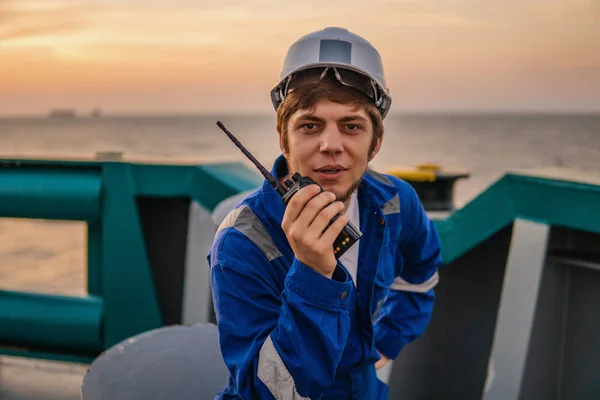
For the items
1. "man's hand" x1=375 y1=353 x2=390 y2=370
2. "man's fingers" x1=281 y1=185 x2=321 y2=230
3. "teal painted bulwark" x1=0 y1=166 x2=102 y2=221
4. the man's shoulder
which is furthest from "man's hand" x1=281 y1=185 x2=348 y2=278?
"teal painted bulwark" x1=0 y1=166 x2=102 y2=221

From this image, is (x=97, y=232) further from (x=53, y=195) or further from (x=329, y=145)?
(x=329, y=145)

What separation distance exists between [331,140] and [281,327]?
1.57 feet

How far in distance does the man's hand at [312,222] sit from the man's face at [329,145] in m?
0.22

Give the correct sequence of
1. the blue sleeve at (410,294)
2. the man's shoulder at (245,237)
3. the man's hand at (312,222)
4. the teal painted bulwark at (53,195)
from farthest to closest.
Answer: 1. the teal painted bulwark at (53,195)
2. the blue sleeve at (410,294)
3. the man's shoulder at (245,237)
4. the man's hand at (312,222)

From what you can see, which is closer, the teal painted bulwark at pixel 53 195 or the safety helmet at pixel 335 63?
the safety helmet at pixel 335 63

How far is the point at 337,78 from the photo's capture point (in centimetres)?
158

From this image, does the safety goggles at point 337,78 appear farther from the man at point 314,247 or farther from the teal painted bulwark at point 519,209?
the teal painted bulwark at point 519,209

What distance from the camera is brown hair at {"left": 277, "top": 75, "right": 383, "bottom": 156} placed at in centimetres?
158

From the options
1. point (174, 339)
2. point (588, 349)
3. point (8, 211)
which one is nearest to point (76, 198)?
A: point (8, 211)

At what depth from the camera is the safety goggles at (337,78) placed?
159 cm

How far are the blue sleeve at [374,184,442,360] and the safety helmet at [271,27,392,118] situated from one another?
56cm

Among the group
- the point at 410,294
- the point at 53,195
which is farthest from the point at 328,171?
the point at 53,195

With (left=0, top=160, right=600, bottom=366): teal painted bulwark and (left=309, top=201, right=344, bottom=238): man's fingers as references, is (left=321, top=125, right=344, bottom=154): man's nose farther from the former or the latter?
(left=0, top=160, right=600, bottom=366): teal painted bulwark

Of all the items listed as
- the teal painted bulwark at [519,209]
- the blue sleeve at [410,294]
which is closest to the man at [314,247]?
the blue sleeve at [410,294]
